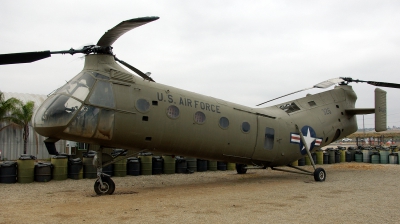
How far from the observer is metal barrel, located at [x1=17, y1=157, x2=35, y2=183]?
41.8 feet

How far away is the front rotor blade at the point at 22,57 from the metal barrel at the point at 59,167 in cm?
557

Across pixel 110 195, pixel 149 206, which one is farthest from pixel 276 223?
pixel 110 195

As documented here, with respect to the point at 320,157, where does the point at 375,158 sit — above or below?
below

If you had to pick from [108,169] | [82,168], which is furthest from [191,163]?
[82,168]

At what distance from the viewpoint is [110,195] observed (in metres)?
9.73

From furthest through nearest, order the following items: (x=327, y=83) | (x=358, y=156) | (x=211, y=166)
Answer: (x=358, y=156) < (x=211, y=166) < (x=327, y=83)

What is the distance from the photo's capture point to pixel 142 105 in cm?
1009

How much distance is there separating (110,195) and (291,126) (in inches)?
292

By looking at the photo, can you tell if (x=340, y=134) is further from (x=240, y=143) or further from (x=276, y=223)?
(x=276, y=223)

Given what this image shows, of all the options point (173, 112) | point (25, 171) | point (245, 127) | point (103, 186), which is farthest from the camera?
point (25, 171)

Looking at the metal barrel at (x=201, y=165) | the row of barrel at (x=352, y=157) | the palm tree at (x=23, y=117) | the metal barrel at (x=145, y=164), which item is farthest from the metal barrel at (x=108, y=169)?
the palm tree at (x=23, y=117)

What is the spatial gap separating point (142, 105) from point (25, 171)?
573cm

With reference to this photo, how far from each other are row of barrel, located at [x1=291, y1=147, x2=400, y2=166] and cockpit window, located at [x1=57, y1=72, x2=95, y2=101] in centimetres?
1518

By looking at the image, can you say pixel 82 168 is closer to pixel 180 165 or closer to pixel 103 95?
pixel 180 165
